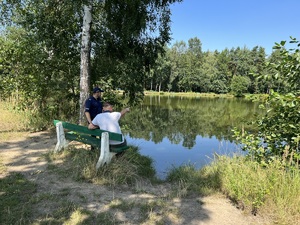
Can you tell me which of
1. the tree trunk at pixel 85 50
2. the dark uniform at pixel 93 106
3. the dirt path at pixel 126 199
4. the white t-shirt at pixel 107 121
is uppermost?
the tree trunk at pixel 85 50

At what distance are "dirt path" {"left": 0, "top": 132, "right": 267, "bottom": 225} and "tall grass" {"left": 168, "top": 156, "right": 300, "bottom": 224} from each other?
0.17 metres

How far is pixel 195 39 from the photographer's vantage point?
72.9 m

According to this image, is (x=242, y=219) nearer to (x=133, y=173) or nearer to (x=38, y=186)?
(x=133, y=173)

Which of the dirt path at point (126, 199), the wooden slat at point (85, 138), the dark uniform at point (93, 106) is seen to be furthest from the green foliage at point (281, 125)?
the dark uniform at point (93, 106)

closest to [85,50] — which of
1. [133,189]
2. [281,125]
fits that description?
[133,189]

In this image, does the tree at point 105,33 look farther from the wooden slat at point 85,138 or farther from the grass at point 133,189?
the grass at point 133,189

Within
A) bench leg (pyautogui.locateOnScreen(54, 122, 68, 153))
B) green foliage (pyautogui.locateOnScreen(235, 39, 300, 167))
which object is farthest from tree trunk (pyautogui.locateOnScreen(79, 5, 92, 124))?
green foliage (pyautogui.locateOnScreen(235, 39, 300, 167))

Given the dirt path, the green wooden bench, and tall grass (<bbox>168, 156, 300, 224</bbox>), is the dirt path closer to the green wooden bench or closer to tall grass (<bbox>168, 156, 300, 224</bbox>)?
tall grass (<bbox>168, 156, 300, 224</bbox>)

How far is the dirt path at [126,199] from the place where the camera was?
3322mm

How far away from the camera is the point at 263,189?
3559 millimetres

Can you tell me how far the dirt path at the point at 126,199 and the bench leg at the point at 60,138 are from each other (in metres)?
0.40

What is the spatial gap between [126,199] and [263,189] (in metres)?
1.96

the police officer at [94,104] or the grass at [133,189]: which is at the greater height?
the police officer at [94,104]

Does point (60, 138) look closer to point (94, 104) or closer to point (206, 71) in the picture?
point (94, 104)
